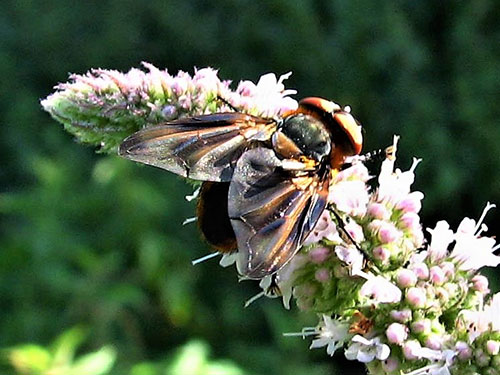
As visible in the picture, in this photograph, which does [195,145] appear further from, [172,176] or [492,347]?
[172,176]

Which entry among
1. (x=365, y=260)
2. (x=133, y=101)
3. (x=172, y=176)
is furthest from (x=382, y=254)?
(x=172, y=176)

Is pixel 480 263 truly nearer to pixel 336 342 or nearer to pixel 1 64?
pixel 336 342

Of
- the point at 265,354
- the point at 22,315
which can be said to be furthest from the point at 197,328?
the point at 22,315

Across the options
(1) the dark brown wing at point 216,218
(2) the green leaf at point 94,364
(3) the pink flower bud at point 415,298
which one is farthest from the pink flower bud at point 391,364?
(2) the green leaf at point 94,364

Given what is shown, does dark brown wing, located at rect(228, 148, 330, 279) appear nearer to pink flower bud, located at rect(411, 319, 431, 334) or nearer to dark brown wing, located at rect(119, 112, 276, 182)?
dark brown wing, located at rect(119, 112, 276, 182)

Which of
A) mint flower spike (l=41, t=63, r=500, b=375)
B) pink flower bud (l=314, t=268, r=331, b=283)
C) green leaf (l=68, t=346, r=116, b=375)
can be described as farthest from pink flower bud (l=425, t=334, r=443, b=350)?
green leaf (l=68, t=346, r=116, b=375)

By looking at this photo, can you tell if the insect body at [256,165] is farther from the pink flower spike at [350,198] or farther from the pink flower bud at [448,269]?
the pink flower bud at [448,269]

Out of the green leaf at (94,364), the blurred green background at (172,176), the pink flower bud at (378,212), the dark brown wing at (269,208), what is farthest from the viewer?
the blurred green background at (172,176)
